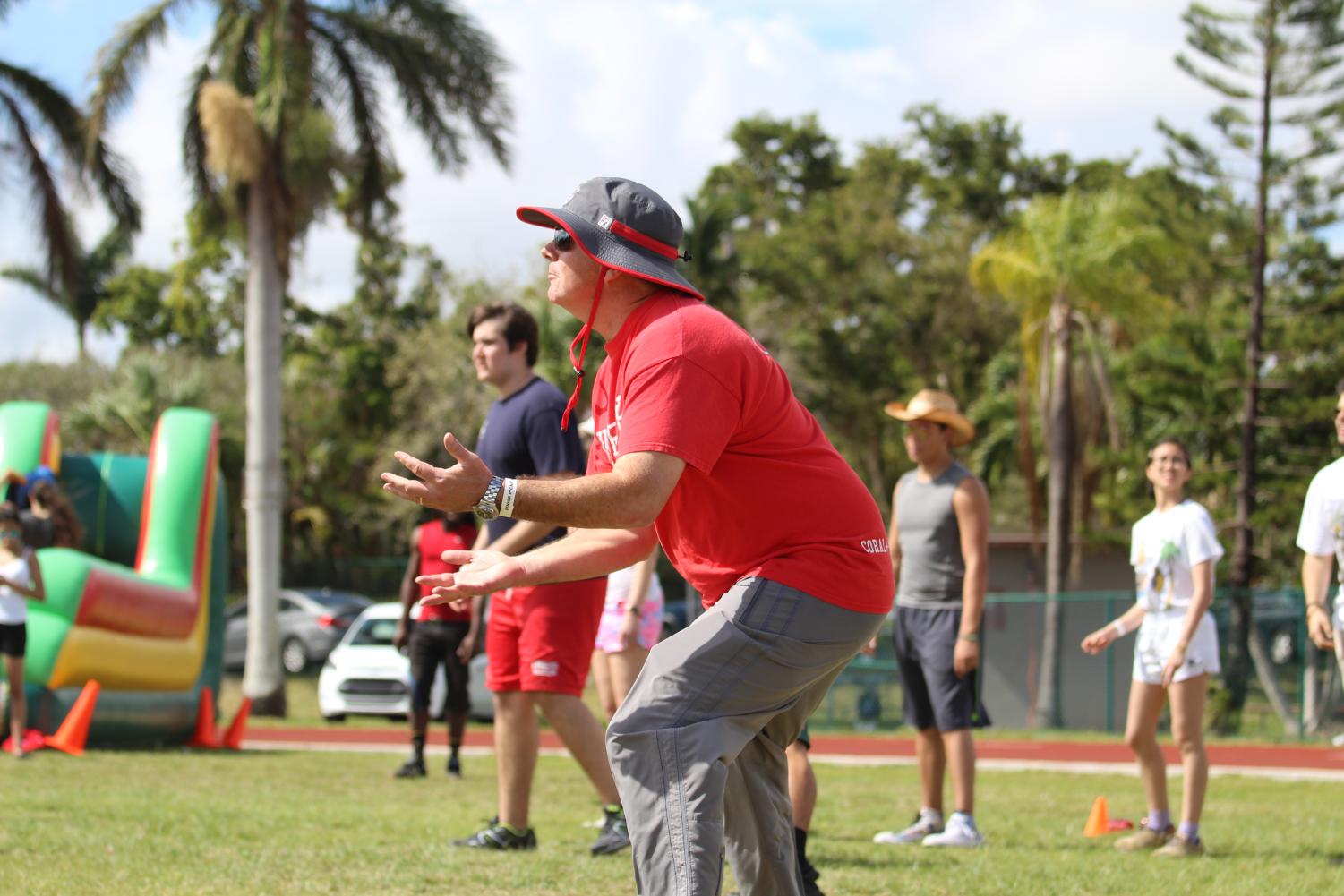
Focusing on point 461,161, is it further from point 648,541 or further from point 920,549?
point 648,541

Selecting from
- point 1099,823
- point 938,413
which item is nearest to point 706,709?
point 938,413

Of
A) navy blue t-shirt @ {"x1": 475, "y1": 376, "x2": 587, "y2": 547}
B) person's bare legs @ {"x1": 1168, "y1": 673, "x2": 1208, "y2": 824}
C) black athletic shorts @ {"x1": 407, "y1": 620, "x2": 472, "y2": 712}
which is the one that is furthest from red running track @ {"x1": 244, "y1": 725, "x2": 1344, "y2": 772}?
navy blue t-shirt @ {"x1": 475, "y1": 376, "x2": 587, "y2": 547}

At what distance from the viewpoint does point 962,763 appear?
6.61m

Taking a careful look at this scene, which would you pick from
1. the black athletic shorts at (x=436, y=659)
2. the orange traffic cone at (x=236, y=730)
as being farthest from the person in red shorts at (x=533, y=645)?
the orange traffic cone at (x=236, y=730)

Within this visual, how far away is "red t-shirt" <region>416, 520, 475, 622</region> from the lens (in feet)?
31.7

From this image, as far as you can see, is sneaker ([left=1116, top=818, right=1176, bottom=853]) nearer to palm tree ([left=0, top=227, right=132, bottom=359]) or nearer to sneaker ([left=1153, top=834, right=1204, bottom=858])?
sneaker ([left=1153, top=834, right=1204, bottom=858])

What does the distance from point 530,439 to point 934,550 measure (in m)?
2.08

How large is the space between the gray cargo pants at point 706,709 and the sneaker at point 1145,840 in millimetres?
3582

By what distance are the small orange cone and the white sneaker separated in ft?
3.01

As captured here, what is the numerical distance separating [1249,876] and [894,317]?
107 feet

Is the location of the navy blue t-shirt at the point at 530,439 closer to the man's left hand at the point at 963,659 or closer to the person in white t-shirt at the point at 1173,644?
the man's left hand at the point at 963,659

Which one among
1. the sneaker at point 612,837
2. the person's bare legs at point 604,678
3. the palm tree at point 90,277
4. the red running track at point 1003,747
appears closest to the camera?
the sneaker at point 612,837

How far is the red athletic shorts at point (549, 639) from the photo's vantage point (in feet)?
18.9

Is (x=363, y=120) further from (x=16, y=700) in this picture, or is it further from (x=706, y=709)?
(x=706, y=709)
